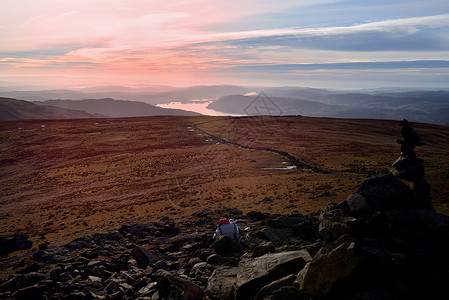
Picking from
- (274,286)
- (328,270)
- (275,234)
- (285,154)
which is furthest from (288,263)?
(285,154)

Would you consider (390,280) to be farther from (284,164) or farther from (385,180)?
(284,164)

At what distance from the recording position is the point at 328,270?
8.48 metres

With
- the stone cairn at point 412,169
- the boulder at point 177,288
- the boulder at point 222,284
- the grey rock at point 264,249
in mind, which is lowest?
the boulder at point 177,288

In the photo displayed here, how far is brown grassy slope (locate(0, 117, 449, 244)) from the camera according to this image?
27109mm

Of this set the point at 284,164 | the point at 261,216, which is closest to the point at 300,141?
the point at 284,164

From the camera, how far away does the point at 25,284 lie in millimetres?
12555

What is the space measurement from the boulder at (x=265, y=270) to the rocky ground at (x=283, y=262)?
3cm

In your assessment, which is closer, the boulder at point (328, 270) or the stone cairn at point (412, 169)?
the boulder at point (328, 270)

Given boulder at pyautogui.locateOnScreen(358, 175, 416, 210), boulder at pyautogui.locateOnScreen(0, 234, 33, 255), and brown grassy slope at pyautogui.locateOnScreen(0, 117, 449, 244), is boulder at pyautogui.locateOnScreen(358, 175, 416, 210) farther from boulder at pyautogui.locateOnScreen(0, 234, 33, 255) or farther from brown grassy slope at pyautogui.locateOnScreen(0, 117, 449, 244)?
boulder at pyautogui.locateOnScreen(0, 234, 33, 255)

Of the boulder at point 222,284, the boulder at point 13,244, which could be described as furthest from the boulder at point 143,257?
the boulder at point 13,244

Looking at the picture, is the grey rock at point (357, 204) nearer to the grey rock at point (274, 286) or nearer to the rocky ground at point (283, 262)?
the rocky ground at point (283, 262)

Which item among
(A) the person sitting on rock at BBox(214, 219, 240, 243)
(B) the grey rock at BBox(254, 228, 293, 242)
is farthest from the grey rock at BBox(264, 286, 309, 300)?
(A) the person sitting on rock at BBox(214, 219, 240, 243)

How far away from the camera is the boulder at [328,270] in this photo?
8.27 meters

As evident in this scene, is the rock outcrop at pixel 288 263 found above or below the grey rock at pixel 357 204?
below
